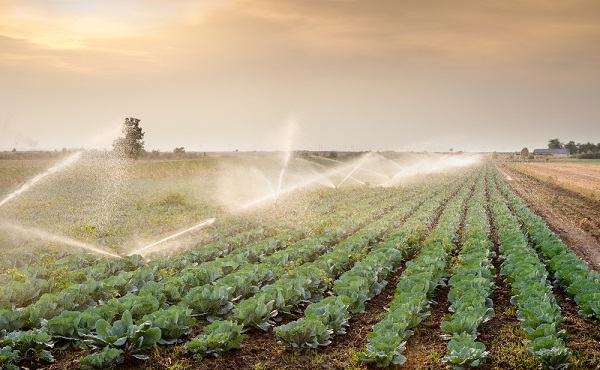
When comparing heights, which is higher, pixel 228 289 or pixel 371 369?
pixel 228 289

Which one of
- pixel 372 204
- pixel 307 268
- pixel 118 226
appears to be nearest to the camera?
pixel 307 268

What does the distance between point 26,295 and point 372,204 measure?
21500 mm

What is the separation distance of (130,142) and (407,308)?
2966 inches

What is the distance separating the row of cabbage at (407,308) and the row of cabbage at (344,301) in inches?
24.0

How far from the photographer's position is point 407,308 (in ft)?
26.8

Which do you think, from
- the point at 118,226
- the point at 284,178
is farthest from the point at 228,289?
the point at 284,178

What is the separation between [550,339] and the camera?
698cm

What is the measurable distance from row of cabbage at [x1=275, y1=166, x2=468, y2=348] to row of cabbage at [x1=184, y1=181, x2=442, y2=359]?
19.9 inches

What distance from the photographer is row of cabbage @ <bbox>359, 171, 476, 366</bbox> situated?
6.89 meters

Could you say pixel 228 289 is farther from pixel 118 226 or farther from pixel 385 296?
pixel 118 226

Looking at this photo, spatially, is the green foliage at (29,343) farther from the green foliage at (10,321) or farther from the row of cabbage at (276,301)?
the row of cabbage at (276,301)

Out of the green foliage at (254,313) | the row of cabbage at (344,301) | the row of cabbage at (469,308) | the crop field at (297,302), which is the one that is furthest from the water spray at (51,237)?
the row of cabbage at (469,308)

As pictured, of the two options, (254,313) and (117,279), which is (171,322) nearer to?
(254,313)

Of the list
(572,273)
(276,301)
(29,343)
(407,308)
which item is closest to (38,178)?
(29,343)
